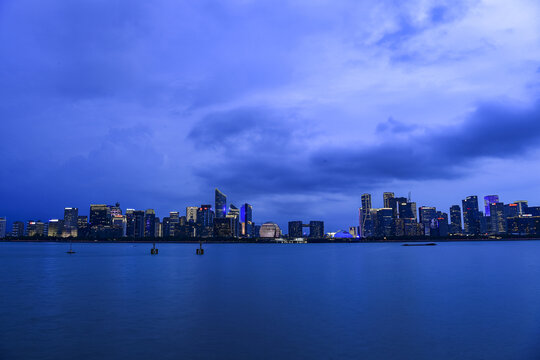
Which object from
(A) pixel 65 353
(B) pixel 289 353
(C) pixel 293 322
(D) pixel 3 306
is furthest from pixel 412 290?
(D) pixel 3 306

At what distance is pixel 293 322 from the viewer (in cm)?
3491

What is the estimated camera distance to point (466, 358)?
24.6 meters

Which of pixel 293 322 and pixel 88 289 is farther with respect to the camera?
pixel 88 289

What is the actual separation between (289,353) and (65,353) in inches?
583

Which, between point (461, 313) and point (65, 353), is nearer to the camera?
point (65, 353)

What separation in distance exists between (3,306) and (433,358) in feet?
145

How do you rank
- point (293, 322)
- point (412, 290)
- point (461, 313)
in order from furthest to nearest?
1. point (412, 290)
2. point (461, 313)
3. point (293, 322)

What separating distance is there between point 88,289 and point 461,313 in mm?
49101

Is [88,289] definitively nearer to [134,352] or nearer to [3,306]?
[3,306]

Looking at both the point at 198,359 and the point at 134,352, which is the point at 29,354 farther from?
the point at 198,359

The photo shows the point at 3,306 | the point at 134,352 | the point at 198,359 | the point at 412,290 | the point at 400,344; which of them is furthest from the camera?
the point at 412,290

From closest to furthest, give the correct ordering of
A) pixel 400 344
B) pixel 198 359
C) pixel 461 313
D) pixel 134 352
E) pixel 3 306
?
pixel 198 359, pixel 134 352, pixel 400 344, pixel 461 313, pixel 3 306

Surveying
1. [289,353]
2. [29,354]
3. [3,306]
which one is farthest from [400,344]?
[3,306]

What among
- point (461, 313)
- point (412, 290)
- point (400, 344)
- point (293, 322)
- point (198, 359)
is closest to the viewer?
point (198, 359)
